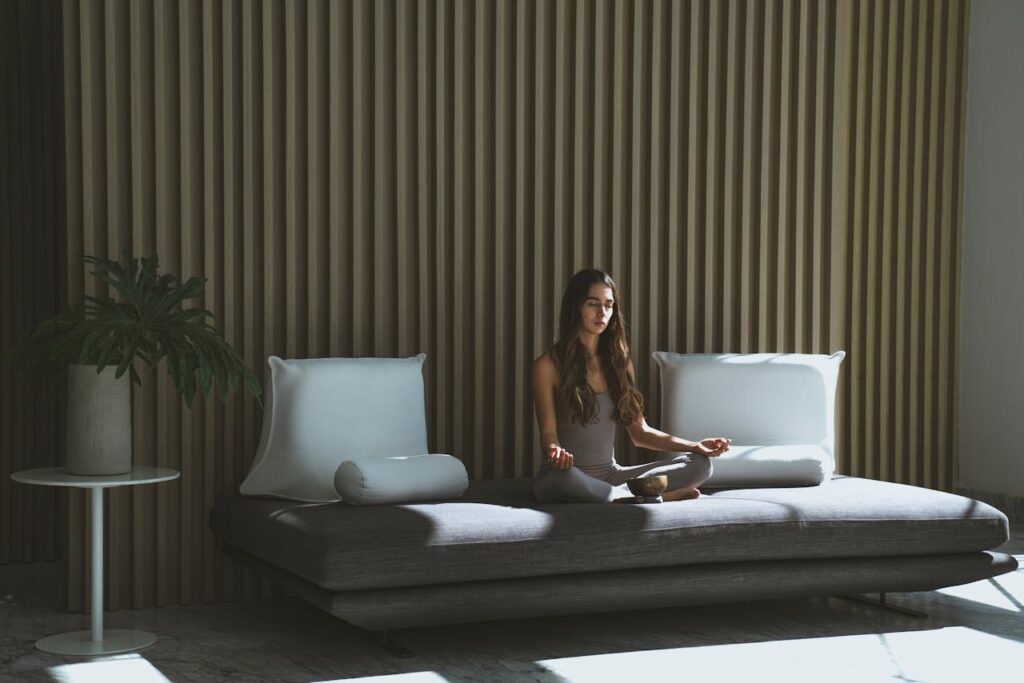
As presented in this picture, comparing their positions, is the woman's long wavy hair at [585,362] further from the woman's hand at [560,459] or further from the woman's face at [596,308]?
the woman's hand at [560,459]

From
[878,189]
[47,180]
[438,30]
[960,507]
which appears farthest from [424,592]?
[878,189]

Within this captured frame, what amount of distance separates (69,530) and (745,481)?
2456 millimetres

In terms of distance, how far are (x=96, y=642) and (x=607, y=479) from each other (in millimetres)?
1815

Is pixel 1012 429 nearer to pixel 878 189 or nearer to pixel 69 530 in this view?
pixel 878 189

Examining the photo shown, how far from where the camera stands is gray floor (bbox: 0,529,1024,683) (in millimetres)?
3666

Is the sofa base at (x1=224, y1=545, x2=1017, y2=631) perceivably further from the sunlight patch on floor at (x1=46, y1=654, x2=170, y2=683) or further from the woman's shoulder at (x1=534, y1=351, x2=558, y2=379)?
the woman's shoulder at (x1=534, y1=351, x2=558, y2=379)

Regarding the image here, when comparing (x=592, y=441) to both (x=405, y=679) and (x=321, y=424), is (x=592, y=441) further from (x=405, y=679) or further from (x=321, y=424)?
(x=405, y=679)

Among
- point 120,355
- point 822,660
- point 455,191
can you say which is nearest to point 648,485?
point 822,660

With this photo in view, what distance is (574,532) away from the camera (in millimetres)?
3920

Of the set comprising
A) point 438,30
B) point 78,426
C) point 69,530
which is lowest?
point 69,530

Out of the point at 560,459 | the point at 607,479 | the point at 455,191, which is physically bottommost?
the point at 607,479

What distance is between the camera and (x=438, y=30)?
498 cm

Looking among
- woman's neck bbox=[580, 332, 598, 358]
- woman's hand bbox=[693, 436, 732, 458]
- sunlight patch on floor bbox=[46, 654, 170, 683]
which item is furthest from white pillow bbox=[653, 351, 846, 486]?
sunlight patch on floor bbox=[46, 654, 170, 683]

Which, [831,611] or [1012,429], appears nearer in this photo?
[831,611]
